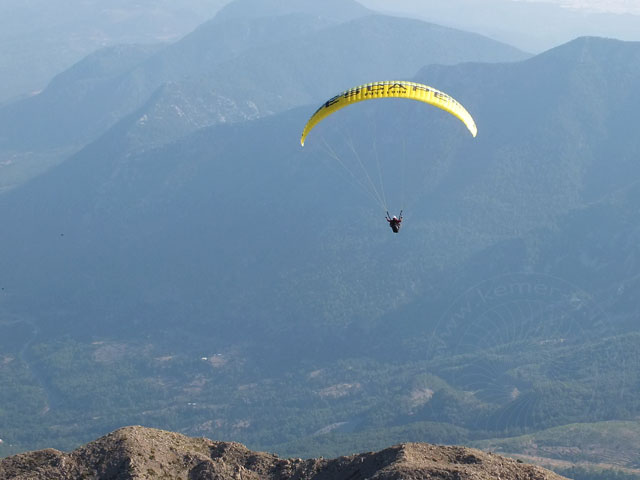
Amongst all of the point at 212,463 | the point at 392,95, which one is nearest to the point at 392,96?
the point at 392,95

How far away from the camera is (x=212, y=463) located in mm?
72250

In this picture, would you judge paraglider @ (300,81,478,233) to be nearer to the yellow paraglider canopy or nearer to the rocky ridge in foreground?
the yellow paraglider canopy

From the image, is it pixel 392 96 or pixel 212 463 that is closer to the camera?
pixel 212 463

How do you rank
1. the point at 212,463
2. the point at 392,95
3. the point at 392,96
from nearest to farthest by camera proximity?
the point at 212,463 → the point at 392,95 → the point at 392,96

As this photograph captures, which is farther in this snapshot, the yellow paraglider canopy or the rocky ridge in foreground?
the yellow paraglider canopy

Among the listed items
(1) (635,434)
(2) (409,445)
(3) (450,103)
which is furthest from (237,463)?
(1) (635,434)

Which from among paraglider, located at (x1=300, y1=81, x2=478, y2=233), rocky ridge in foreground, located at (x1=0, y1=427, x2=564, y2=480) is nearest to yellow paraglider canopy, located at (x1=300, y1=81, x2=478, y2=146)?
paraglider, located at (x1=300, y1=81, x2=478, y2=233)

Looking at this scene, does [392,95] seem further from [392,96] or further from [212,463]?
[212,463]

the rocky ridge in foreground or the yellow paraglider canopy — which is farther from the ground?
the yellow paraglider canopy

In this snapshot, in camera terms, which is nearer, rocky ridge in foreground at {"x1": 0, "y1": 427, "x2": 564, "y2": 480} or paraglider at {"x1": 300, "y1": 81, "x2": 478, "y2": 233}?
rocky ridge in foreground at {"x1": 0, "y1": 427, "x2": 564, "y2": 480}

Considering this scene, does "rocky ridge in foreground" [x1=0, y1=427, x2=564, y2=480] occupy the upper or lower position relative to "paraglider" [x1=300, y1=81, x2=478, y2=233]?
lower

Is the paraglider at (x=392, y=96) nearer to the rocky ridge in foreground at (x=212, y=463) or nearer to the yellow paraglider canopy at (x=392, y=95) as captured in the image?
the yellow paraglider canopy at (x=392, y=95)

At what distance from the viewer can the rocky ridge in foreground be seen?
68188 millimetres

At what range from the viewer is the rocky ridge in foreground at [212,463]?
68188mm
